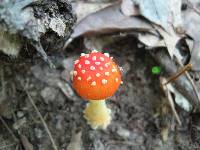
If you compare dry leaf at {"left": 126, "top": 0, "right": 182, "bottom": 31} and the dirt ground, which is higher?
→ dry leaf at {"left": 126, "top": 0, "right": 182, "bottom": 31}

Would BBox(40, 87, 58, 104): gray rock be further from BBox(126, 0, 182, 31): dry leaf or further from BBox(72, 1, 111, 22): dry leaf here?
BBox(126, 0, 182, 31): dry leaf

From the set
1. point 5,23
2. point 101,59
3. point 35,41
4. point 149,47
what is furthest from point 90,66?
point 149,47

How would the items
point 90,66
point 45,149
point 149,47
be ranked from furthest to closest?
point 149,47, point 45,149, point 90,66

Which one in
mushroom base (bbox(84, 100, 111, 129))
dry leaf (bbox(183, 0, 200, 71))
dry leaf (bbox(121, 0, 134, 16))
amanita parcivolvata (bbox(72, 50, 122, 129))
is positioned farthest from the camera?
dry leaf (bbox(121, 0, 134, 16))

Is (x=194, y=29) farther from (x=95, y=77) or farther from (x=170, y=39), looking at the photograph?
(x=95, y=77)

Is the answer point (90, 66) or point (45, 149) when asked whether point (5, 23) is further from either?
point (45, 149)

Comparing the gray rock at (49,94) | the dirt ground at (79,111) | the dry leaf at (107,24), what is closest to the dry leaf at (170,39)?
the dry leaf at (107,24)

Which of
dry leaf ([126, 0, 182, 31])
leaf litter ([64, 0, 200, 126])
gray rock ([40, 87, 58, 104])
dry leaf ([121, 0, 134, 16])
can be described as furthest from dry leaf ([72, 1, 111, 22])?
gray rock ([40, 87, 58, 104])
